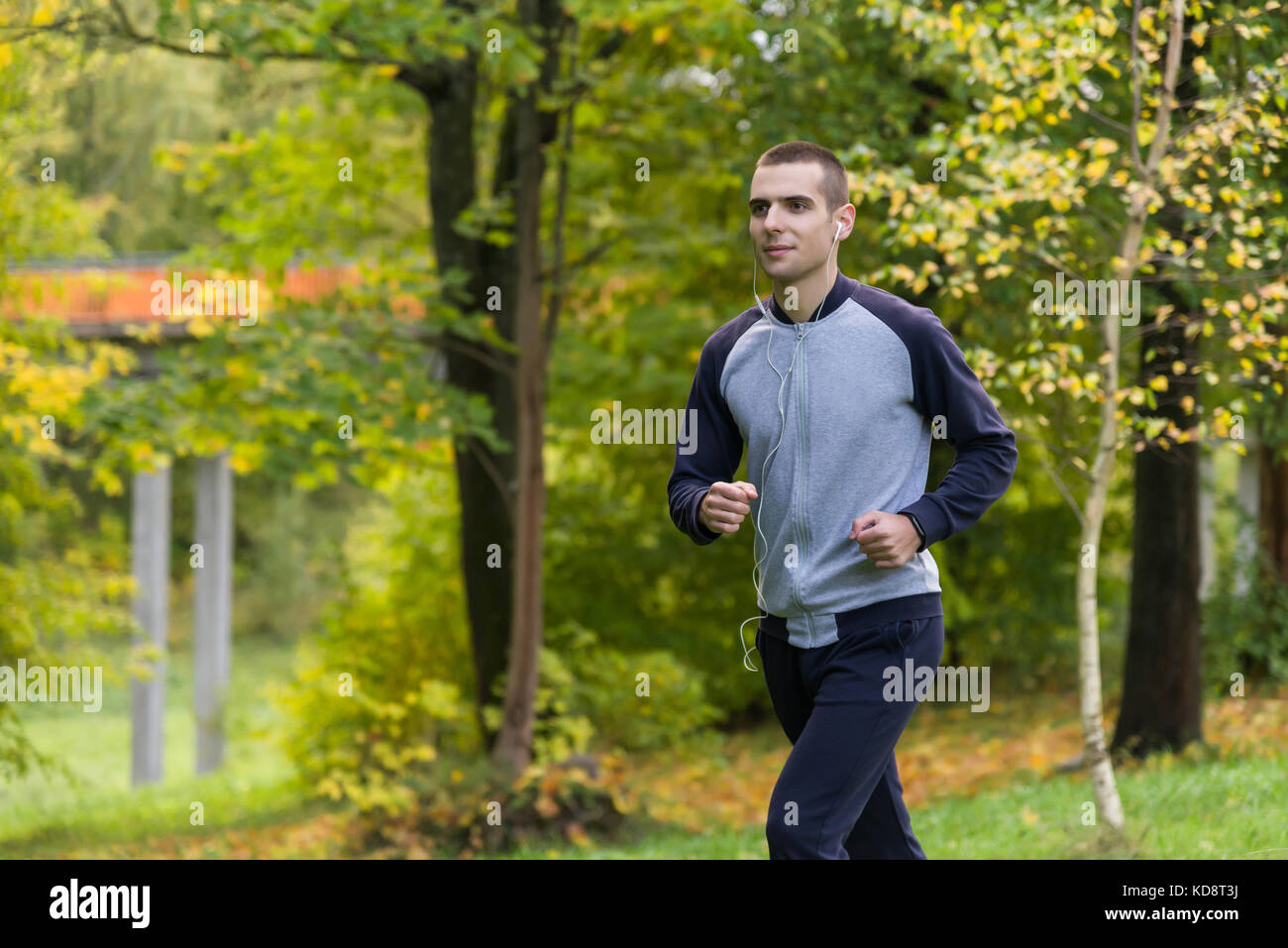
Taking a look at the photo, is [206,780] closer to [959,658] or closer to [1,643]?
[1,643]

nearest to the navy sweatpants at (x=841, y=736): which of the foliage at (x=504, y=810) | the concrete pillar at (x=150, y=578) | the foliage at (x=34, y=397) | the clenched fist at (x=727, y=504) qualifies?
the clenched fist at (x=727, y=504)

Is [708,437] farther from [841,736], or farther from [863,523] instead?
[841,736]

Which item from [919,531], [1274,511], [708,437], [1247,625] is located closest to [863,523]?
[919,531]

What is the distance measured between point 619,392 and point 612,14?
3.87 metres

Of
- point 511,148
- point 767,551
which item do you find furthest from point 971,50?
point 511,148

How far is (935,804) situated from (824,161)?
6504mm

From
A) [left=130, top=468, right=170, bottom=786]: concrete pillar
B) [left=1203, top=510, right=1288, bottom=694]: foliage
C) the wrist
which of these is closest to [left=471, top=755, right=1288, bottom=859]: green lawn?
[left=1203, top=510, right=1288, bottom=694]: foliage

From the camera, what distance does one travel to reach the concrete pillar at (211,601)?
2228 centimetres

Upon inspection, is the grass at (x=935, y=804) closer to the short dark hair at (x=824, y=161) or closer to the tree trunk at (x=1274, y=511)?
the tree trunk at (x=1274, y=511)

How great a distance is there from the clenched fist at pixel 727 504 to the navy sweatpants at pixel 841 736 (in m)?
0.41

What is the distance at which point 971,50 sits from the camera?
626 cm

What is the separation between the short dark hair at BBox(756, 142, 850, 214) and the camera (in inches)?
121

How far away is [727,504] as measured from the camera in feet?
9.57
